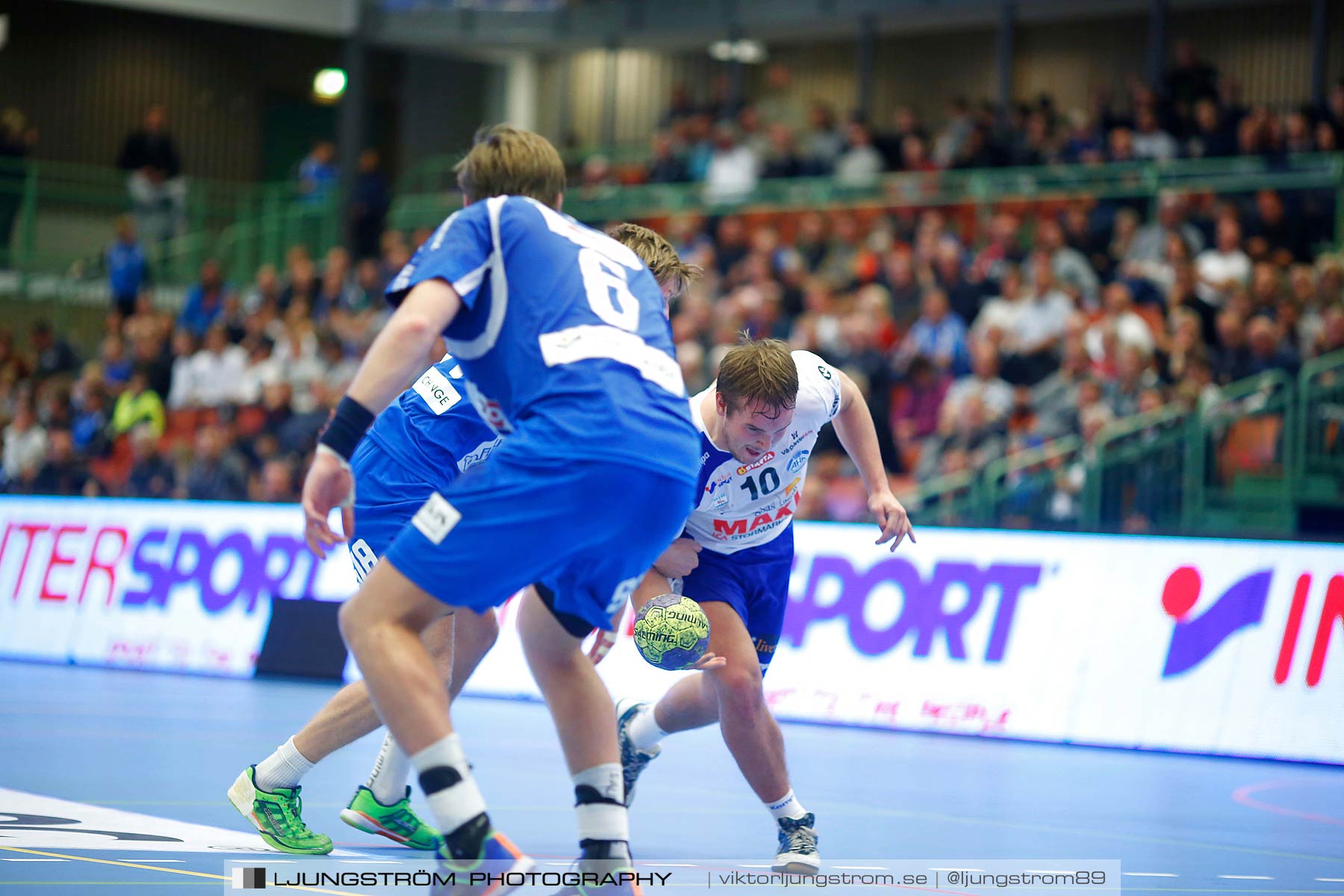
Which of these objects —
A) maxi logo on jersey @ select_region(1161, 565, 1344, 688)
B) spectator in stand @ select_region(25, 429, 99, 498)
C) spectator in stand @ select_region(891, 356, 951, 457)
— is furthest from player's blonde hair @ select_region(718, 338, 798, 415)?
spectator in stand @ select_region(25, 429, 99, 498)

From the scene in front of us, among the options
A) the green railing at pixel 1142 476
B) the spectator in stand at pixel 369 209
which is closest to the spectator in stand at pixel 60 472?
the spectator in stand at pixel 369 209

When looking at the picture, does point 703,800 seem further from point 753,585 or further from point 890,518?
point 890,518

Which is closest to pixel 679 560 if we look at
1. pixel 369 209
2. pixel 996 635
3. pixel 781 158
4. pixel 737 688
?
pixel 737 688

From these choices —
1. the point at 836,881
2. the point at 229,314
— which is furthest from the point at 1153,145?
the point at 836,881

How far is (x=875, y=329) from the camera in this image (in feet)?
50.8

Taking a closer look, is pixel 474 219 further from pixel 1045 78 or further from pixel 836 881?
pixel 1045 78

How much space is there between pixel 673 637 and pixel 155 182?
2051 cm

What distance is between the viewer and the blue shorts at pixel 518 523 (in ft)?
12.6

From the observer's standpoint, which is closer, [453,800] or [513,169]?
[453,800]

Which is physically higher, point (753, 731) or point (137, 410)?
point (753, 731)

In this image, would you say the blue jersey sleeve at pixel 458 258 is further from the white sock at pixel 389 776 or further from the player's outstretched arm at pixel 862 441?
the player's outstretched arm at pixel 862 441

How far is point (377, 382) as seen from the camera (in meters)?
3.86

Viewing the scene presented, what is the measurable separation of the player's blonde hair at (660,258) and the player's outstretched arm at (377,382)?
53.0 inches

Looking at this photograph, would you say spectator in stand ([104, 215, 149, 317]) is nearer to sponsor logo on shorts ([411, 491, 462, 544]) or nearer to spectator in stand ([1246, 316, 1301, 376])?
spectator in stand ([1246, 316, 1301, 376])
